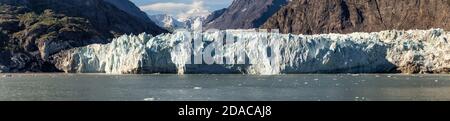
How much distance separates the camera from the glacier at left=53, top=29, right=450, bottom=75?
87000 mm

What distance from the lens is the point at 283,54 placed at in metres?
86.9

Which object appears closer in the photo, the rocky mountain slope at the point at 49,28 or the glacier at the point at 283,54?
the glacier at the point at 283,54

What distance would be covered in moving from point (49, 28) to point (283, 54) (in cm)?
7495

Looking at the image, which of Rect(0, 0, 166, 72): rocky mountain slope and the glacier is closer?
the glacier

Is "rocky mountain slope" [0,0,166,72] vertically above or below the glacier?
above

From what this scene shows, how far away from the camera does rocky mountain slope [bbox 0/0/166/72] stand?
136375 mm

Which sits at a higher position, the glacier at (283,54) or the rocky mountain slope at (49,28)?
the rocky mountain slope at (49,28)

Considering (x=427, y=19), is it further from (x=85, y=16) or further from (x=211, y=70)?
(x=211, y=70)

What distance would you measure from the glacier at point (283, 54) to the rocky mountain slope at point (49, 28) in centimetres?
4407

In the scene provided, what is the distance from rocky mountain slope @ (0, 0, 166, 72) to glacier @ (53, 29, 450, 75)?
44073 mm

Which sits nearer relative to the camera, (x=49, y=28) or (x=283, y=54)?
(x=283, y=54)

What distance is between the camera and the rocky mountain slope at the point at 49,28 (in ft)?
447

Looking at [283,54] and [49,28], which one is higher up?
[49,28]
